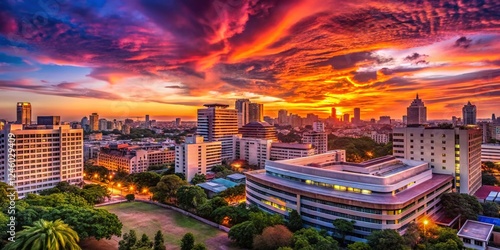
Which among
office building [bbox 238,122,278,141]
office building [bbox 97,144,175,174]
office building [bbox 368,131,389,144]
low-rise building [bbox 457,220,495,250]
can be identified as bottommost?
low-rise building [bbox 457,220,495,250]

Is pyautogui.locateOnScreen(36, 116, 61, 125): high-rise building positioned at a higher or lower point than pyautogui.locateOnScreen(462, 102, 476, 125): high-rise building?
lower

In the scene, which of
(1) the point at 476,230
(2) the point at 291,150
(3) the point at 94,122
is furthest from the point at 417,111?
(3) the point at 94,122

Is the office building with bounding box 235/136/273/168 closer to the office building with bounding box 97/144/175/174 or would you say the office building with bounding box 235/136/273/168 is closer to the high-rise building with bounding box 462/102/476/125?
the office building with bounding box 97/144/175/174

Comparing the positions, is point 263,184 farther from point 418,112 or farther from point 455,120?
point 455,120

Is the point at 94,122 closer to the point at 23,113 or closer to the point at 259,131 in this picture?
the point at 259,131

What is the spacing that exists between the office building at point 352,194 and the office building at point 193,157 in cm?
2668

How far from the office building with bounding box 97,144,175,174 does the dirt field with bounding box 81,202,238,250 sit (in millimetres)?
28136

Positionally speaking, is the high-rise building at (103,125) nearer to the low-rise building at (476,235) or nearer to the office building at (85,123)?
the office building at (85,123)

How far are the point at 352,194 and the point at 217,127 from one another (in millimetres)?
60134

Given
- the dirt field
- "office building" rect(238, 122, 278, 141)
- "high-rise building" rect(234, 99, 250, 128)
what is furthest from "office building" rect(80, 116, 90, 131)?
the dirt field

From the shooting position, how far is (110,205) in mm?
43969

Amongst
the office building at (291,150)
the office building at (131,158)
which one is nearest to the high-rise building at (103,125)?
the office building at (131,158)

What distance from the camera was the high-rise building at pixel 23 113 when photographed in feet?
169

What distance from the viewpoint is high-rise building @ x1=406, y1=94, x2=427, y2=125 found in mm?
79062
